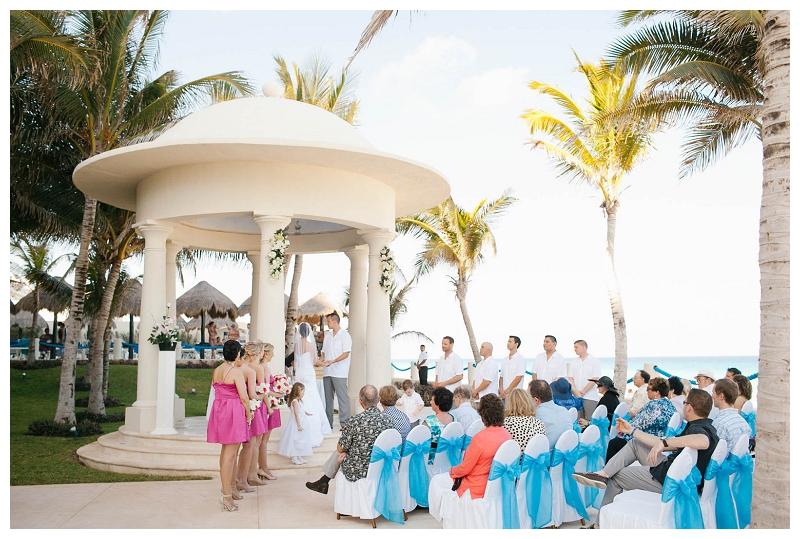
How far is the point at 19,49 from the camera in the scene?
1039cm

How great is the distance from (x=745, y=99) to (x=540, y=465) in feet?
32.0

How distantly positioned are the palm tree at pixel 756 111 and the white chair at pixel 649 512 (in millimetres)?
734

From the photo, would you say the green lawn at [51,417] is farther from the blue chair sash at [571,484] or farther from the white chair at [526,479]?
the blue chair sash at [571,484]

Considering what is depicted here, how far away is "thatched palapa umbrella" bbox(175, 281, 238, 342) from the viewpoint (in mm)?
28547

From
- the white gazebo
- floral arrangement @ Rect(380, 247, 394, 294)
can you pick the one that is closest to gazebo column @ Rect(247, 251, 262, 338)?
the white gazebo

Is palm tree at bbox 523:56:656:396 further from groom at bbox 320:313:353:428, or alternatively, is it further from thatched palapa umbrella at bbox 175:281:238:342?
thatched palapa umbrella at bbox 175:281:238:342

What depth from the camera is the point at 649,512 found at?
5.46 metres

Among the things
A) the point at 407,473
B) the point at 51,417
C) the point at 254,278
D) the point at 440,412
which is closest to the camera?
the point at 407,473

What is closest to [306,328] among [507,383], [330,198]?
[330,198]

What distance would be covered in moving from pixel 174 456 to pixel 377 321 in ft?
12.3

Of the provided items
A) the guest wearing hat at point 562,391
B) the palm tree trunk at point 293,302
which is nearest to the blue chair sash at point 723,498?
the guest wearing hat at point 562,391

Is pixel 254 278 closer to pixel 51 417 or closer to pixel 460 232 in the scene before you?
pixel 51 417

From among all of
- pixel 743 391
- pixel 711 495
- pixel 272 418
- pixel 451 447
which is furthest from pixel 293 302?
pixel 711 495
